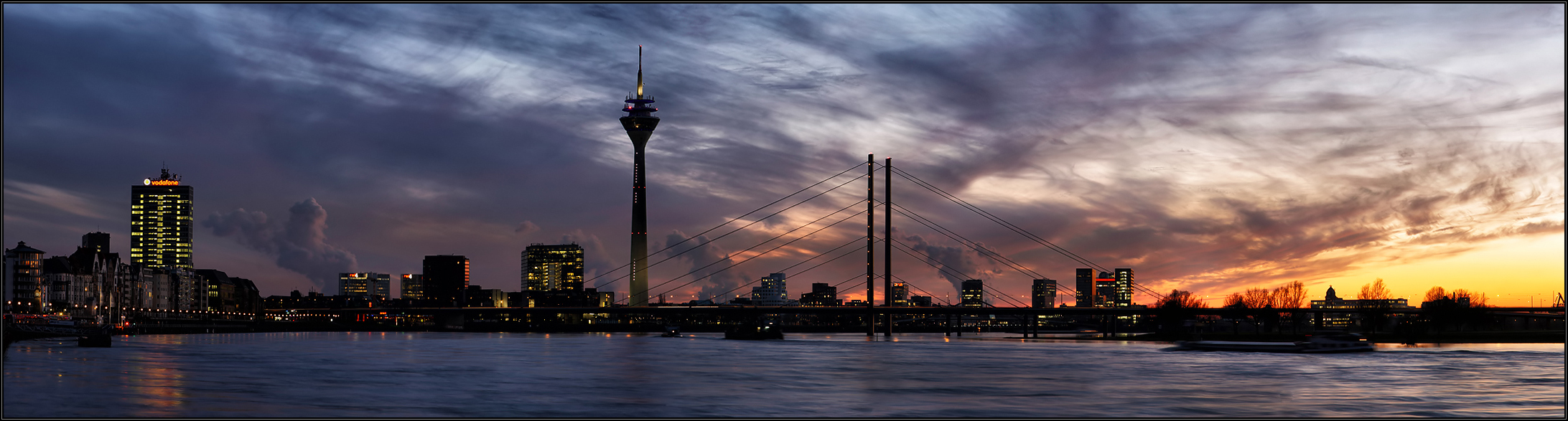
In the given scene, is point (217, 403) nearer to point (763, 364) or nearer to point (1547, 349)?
point (763, 364)

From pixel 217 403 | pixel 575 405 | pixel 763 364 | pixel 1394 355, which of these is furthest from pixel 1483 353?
pixel 217 403

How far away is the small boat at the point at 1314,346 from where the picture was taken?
11456cm

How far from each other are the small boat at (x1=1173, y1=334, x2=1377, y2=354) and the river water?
55.3 feet

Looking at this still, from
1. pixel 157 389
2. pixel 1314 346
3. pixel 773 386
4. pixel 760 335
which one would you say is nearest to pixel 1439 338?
pixel 1314 346

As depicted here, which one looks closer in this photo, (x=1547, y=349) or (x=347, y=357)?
(x=347, y=357)

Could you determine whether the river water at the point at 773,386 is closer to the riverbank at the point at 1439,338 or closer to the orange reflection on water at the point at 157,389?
the orange reflection on water at the point at 157,389

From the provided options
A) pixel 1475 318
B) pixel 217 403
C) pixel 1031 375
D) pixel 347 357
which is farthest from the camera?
pixel 1475 318

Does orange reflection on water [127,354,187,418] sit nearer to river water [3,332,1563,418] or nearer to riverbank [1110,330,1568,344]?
river water [3,332,1563,418]

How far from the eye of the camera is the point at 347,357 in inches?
3755

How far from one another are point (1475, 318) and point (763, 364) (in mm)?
145263

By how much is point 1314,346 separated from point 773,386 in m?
76.7

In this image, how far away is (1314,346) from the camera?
11519cm

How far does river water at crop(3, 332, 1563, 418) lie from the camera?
43812 mm

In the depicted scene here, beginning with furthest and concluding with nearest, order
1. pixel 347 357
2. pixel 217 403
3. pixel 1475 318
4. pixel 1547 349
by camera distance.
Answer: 1. pixel 1475 318
2. pixel 1547 349
3. pixel 347 357
4. pixel 217 403
